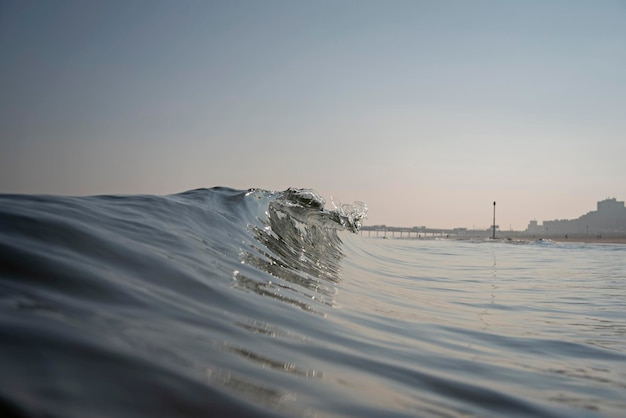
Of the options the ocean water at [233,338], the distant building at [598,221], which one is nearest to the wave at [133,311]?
the ocean water at [233,338]

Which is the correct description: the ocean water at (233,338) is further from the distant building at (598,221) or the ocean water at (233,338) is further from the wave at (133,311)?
the distant building at (598,221)

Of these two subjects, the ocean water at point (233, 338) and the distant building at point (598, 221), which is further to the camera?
the distant building at point (598, 221)

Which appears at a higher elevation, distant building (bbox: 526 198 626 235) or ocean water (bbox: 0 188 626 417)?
distant building (bbox: 526 198 626 235)

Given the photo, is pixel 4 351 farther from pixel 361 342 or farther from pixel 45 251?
pixel 361 342

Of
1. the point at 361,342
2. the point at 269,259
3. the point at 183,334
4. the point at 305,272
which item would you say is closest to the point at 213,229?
the point at 269,259

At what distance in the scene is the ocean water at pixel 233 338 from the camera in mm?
956

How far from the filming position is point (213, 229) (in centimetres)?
349

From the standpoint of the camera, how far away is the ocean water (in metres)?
0.96

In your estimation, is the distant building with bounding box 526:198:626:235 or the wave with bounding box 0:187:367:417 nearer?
the wave with bounding box 0:187:367:417

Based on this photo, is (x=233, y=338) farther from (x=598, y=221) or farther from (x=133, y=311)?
(x=598, y=221)

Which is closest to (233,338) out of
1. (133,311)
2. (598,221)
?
(133,311)

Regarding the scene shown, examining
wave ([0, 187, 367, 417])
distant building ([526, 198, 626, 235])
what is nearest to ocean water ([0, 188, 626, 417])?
wave ([0, 187, 367, 417])

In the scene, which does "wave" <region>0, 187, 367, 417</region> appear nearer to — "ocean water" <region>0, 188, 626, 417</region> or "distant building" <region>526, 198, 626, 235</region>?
"ocean water" <region>0, 188, 626, 417</region>

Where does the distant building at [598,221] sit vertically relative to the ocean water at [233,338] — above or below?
above
